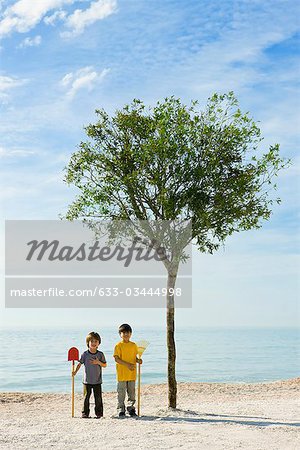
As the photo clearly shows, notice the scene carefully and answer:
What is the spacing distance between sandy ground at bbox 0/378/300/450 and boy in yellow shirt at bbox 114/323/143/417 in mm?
369

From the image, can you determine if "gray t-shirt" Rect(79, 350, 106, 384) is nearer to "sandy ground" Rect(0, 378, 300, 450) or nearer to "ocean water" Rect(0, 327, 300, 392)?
"sandy ground" Rect(0, 378, 300, 450)

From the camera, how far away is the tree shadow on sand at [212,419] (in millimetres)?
12539

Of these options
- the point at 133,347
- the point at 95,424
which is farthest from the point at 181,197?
the point at 95,424

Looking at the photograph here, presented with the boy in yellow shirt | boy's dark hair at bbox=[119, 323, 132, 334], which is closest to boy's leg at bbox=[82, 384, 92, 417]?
the boy in yellow shirt

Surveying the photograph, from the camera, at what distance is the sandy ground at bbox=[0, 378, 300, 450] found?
10367 millimetres

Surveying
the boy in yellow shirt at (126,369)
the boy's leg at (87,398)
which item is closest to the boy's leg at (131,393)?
the boy in yellow shirt at (126,369)

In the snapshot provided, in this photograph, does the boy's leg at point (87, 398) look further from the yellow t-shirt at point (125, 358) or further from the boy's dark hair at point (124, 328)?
the boy's dark hair at point (124, 328)

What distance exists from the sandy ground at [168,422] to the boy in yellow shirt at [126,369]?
37 cm

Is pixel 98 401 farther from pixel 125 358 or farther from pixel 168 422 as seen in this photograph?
pixel 168 422

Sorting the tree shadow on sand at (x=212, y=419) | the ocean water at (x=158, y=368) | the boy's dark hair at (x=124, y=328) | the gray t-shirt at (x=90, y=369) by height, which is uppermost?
the boy's dark hair at (x=124, y=328)

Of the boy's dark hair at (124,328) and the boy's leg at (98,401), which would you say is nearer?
the boy's leg at (98,401)

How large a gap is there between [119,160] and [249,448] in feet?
22.4

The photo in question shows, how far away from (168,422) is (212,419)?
1086 millimetres

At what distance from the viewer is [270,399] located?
16641mm
